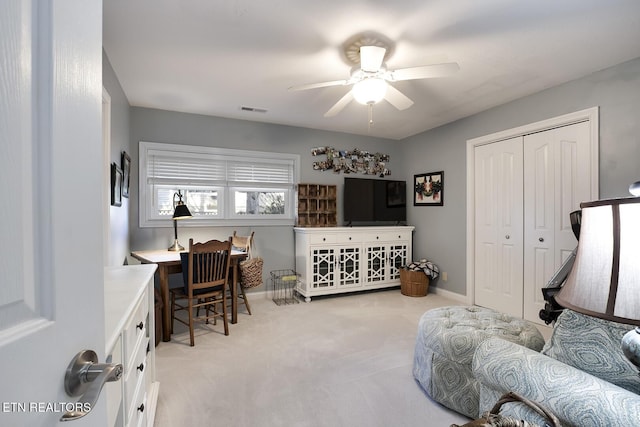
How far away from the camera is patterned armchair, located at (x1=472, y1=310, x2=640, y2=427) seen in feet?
2.95

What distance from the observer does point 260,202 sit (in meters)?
4.23

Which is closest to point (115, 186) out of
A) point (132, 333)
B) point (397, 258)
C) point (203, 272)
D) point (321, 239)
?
point (203, 272)

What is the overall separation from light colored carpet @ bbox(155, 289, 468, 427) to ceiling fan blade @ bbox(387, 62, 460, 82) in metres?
2.11

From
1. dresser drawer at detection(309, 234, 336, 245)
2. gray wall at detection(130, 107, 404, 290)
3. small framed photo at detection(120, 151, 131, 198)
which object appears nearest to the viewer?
small framed photo at detection(120, 151, 131, 198)

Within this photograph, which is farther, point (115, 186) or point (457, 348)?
point (115, 186)

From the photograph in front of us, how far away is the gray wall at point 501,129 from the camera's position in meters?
2.48

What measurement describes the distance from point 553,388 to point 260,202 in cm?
368

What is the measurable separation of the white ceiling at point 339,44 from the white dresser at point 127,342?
5.20ft

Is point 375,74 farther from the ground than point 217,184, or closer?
farther from the ground

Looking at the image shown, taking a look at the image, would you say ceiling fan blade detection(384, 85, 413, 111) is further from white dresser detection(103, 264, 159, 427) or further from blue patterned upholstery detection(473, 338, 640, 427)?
white dresser detection(103, 264, 159, 427)

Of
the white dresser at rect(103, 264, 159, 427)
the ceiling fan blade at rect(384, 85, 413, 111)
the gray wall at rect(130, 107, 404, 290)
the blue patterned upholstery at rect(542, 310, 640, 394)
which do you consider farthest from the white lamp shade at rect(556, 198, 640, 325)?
the gray wall at rect(130, 107, 404, 290)

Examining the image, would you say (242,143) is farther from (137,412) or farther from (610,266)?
(610,266)

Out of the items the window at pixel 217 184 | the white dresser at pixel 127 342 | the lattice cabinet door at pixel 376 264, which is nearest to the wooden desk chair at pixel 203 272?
the white dresser at pixel 127 342

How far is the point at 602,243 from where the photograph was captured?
69 cm
